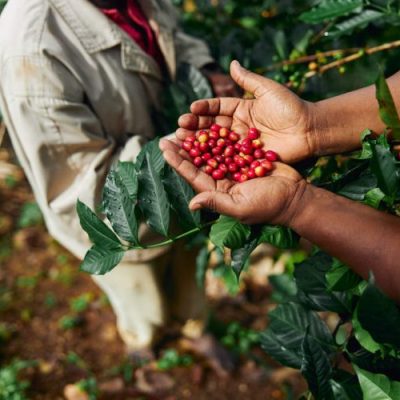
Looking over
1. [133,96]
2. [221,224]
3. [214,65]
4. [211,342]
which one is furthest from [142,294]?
[221,224]

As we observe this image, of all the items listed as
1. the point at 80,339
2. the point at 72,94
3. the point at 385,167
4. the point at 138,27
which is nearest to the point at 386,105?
the point at 385,167

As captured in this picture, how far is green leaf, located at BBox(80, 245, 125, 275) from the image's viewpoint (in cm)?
109

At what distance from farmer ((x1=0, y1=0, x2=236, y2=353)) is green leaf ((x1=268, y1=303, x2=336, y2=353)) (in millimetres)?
700

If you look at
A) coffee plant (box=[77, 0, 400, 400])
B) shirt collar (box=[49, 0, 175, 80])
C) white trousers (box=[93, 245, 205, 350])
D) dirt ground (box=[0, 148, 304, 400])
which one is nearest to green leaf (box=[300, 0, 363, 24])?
coffee plant (box=[77, 0, 400, 400])

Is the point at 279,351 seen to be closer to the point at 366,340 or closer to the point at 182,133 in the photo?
the point at 366,340

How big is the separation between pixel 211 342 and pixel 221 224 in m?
1.96

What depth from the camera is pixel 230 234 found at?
1.07m

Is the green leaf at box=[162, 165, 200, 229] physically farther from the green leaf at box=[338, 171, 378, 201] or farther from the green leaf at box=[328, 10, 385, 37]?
the green leaf at box=[328, 10, 385, 37]

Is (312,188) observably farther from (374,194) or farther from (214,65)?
(214,65)

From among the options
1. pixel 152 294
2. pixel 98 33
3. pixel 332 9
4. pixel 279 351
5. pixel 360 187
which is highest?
pixel 332 9

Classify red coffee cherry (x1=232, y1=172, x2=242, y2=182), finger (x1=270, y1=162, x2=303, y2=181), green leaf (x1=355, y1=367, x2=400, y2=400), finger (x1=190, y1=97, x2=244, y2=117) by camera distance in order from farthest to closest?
finger (x1=190, y1=97, x2=244, y2=117) → red coffee cherry (x1=232, y1=172, x2=242, y2=182) → finger (x1=270, y1=162, x2=303, y2=181) → green leaf (x1=355, y1=367, x2=400, y2=400)

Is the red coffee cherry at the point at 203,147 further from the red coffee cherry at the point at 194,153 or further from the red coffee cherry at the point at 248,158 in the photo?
the red coffee cherry at the point at 248,158

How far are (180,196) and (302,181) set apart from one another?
32cm

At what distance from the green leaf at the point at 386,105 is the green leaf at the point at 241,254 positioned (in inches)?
16.0
